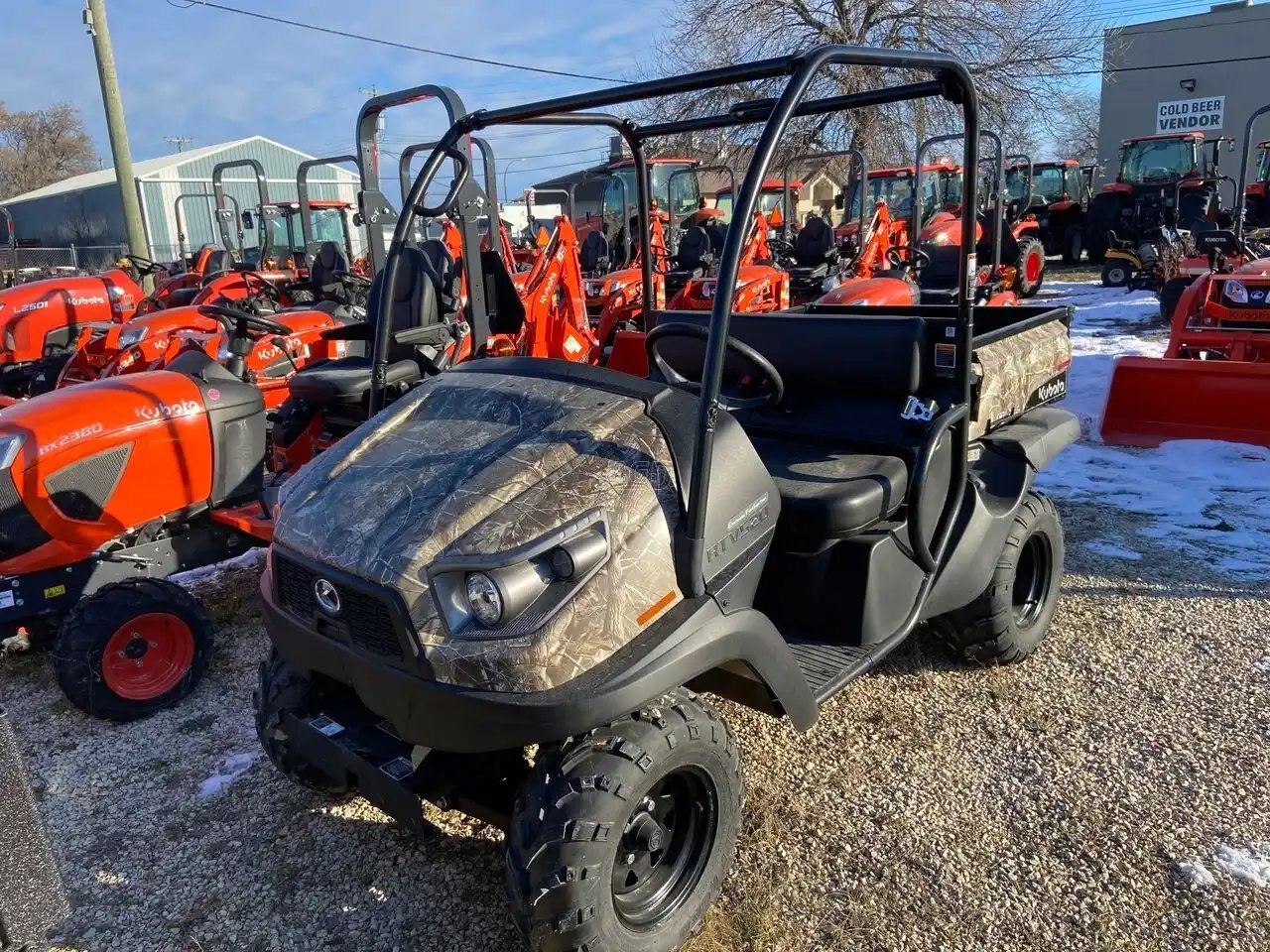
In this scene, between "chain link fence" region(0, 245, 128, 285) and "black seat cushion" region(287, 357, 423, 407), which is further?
"chain link fence" region(0, 245, 128, 285)

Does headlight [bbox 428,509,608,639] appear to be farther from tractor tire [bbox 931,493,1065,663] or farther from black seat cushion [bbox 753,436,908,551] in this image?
tractor tire [bbox 931,493,1065,663]

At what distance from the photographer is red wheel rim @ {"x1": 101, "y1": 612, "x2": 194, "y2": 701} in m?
3.46

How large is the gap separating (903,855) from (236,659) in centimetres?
272

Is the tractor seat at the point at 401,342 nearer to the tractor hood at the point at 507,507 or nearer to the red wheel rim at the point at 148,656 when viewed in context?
the red wheel rim at the point at 148,656

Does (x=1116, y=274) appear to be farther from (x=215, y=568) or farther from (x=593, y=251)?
(x=215, y=568)

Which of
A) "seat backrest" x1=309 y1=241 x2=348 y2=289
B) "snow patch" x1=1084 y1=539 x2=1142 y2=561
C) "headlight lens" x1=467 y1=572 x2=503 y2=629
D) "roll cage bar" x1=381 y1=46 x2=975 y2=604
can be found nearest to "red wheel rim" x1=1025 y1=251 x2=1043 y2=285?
"seat backrest" x1=309 y1=241 x2=348 y2=289

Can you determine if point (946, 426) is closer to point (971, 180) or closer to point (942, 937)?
point (971, 180)

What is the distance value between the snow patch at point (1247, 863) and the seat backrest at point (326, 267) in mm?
8769

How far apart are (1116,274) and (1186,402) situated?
10728 mm

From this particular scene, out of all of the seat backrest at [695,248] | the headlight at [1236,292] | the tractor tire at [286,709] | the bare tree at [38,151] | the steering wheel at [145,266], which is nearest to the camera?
the tractor tire at [286,709]

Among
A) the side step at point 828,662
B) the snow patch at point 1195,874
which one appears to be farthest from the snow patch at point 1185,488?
the side step at point 828,662

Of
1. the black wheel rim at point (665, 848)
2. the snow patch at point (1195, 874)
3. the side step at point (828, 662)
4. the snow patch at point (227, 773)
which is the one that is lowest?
the snow patch at point (1195, 874)

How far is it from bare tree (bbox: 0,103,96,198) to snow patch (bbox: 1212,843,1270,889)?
64.6m

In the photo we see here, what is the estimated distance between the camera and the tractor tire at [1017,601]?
11.0 ft
